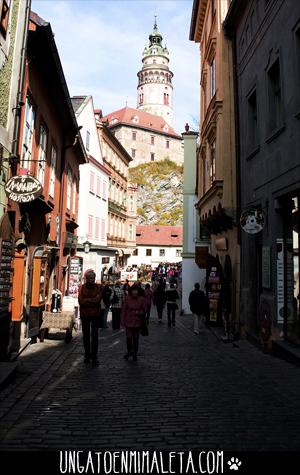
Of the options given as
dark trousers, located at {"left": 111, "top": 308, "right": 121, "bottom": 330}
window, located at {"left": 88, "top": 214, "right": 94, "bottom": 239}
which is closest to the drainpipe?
dark trousers, located at {"left": 111, "top": 308, "right": 121, "bottom": 330}

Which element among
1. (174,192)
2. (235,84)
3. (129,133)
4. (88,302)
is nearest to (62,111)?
(235,84)

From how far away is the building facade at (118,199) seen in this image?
3991 cm

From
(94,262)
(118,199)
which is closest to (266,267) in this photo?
(94,262)

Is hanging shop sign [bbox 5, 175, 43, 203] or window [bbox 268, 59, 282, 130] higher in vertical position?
window [bbox 268, 59, 282, 130]

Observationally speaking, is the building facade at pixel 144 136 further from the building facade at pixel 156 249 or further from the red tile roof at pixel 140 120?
the building facade at pixel 156 249

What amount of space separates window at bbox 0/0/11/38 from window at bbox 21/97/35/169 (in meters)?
2.30

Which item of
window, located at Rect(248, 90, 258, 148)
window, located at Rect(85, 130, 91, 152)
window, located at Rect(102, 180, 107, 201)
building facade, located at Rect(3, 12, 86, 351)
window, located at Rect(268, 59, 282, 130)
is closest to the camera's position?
building facade, located at Rect(3, 12, 86, 351)

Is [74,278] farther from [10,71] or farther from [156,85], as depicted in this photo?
[156,85]

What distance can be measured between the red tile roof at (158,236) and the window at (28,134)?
2583 inches

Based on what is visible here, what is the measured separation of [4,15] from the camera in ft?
30.4

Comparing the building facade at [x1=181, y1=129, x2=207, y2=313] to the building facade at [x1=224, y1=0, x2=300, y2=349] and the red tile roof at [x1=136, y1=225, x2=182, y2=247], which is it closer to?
the building facade at [x1=224, y1=0, x2=300, y2=349]

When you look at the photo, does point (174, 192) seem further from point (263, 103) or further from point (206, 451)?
point (206, 451)

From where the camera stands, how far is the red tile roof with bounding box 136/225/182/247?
7781 cm

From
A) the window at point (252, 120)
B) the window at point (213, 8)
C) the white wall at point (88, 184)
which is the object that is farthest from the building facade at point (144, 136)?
the window at point (252, 120)
